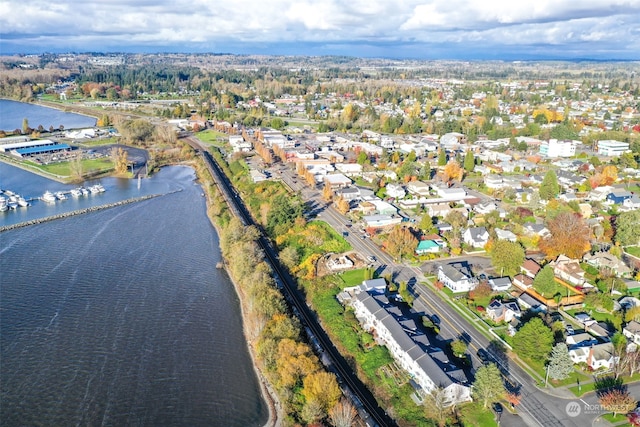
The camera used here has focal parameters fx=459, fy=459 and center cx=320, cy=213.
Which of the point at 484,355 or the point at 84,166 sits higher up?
the point at 84,166

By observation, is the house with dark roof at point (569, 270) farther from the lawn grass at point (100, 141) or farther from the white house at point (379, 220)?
the lawn grass at point (100, 141)

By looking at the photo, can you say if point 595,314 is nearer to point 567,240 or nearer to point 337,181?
point 567,240

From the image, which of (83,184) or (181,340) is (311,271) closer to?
(181,340)

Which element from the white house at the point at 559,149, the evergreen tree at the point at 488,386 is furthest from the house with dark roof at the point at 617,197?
the evergreen tree at the point at 488,386


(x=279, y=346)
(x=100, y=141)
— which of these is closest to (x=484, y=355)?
(x=279, y=346)

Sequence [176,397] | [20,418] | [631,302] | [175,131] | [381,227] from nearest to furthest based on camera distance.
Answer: [20,418], [176,397], [631,302], [381,227], [175,131]

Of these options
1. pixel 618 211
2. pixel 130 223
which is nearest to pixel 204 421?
pixel 130 223
